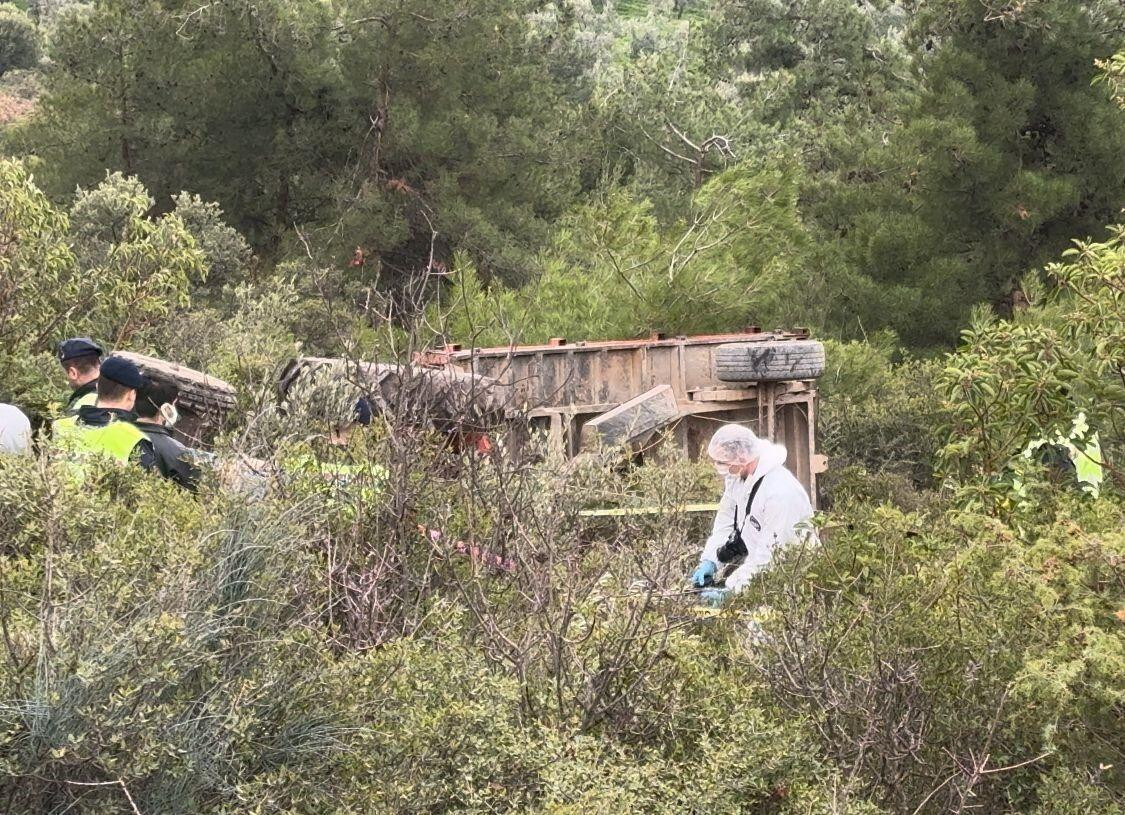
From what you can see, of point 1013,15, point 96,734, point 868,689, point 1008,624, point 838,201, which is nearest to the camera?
point 96,734

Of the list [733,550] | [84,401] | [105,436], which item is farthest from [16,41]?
[733,550]

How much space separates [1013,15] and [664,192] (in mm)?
8440

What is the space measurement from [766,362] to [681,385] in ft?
2.85

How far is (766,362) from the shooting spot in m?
11.6

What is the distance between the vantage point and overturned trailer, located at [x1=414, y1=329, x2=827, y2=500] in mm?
11477

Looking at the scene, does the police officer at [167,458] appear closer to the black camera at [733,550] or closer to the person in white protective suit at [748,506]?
the person in white protective suit at [748,506]

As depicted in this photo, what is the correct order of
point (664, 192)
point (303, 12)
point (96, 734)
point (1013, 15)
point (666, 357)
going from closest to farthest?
point (96, 734) < point (666, 357) < point (1013, 15) < point (303, 12) < point (664, 192)

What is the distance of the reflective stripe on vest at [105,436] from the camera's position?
6344mm

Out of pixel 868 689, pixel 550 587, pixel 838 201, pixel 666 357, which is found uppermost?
pixel 838 201

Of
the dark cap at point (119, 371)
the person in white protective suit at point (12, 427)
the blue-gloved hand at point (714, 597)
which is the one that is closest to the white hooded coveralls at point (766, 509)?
the blue-gloved hand at point (714, 597)

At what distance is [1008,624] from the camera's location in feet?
17.6

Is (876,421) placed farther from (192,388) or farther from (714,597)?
(714,597)

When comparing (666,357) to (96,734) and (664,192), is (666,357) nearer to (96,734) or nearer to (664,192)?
(96,734)

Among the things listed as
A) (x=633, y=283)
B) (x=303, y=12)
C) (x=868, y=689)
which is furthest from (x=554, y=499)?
(x=303, y=12)
